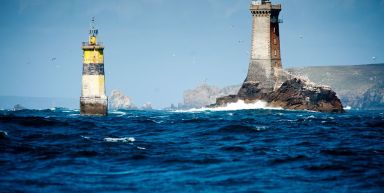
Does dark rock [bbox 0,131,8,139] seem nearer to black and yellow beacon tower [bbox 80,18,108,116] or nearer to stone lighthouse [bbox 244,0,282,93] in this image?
black and yellow beacon tower [bbox 80,18,108,116]

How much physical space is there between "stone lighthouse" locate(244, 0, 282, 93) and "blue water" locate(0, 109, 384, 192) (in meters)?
80.7

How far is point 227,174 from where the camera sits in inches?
1273

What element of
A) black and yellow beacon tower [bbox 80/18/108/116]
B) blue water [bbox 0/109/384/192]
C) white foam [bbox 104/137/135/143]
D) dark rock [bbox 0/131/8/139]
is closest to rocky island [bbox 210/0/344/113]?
black and yellow beacon tower [bbox 80/18/108/116]

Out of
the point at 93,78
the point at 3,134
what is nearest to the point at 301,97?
the point at 93,78

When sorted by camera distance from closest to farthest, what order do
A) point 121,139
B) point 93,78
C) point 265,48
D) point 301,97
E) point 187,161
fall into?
1. point 187,161
2. point 121,139
3. point 93,78
4. point 301,97
5. point 265,48

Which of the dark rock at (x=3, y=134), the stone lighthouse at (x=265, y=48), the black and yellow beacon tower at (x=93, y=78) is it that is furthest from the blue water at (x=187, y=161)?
the stone lighthouse at (x=265, y=48)

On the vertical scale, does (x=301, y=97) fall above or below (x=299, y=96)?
below

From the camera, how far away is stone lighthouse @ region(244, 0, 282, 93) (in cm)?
13488

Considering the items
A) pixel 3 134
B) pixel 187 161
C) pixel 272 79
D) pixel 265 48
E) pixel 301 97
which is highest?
pixel 265 48

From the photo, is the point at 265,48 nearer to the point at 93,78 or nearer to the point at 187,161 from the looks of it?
the point at 93,78

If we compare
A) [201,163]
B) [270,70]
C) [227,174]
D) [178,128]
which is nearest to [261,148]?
[201,163]

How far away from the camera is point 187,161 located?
36.4 m

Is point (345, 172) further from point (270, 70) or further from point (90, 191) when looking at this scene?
point (270, 70)

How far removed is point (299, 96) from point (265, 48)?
1097 centimetres
